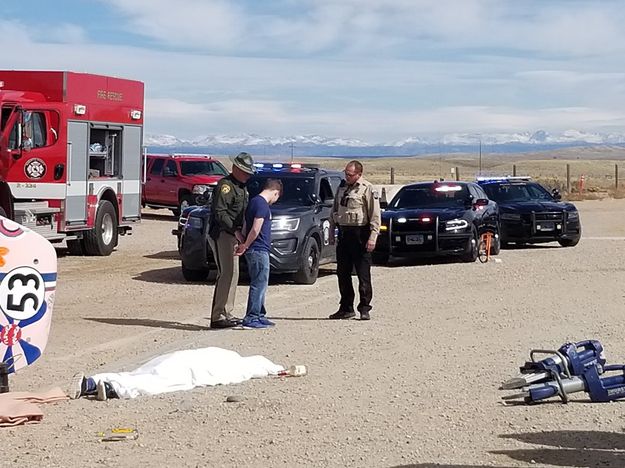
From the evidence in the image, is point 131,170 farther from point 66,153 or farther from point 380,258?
point 380,258

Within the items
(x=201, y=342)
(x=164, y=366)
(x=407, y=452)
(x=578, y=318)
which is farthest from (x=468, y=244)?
(x=407, y=452)

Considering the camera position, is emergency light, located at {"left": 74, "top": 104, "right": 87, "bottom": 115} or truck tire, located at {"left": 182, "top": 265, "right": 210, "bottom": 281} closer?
truck tire, located at {"left": 182, "top": 265, "right": 210, "bottom": 281}

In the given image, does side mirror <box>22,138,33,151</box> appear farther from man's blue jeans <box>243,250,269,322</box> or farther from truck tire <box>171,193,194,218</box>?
truck tire <box>171,193,194,218</box>

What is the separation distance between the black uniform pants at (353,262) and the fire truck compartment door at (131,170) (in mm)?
10308

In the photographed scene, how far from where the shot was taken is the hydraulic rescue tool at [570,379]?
8.59m

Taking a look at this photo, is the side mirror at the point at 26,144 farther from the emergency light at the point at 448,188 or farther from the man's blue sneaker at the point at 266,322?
the man's blue sneaker at the point at 266,322

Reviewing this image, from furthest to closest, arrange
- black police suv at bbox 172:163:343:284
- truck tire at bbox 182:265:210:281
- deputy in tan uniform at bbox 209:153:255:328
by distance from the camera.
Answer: truck tire at bbox 182:265:210:281
black police suv at bbox 172:163:343:284
deputy in tan uniform at bbox 209:153:255:328

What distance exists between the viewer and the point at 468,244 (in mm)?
20594

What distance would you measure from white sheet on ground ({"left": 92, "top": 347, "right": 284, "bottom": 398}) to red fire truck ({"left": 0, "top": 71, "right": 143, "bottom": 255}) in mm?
9878

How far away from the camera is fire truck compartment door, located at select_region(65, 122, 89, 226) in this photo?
68.3 feet

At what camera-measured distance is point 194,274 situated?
17469mm

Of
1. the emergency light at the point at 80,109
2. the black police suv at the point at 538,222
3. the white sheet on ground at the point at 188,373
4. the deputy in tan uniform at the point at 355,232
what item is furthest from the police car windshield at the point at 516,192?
the white sheet on ground at the point at 188,373

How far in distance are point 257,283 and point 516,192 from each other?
573 inches

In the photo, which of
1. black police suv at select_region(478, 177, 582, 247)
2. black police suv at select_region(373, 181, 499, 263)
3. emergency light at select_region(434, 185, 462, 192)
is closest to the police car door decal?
black police suv at select_region(373, 181, 499, 263)
